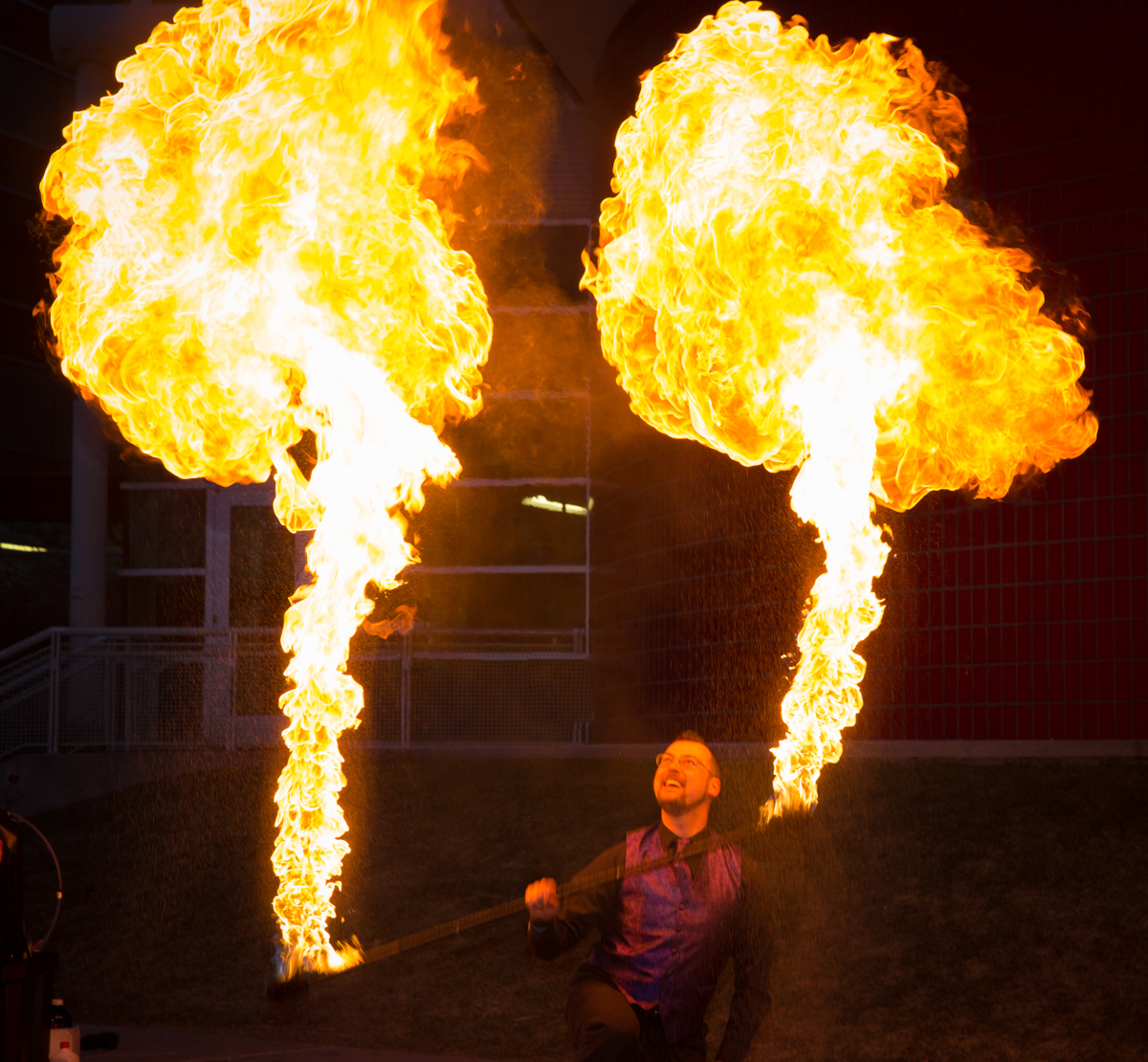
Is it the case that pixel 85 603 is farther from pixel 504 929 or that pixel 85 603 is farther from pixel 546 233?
pixel 504 929

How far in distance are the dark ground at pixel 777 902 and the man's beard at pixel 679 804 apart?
2.25 ft

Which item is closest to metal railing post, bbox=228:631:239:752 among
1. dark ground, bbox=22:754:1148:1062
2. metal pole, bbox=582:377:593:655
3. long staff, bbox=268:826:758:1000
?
dark ground, bbox=22:754:1148:1062

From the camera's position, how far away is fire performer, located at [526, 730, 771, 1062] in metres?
4.31

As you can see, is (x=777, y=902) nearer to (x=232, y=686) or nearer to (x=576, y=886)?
(x=576, y=886)

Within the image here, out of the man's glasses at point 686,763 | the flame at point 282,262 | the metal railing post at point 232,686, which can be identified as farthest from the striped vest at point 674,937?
the metal railing post at point 232,686

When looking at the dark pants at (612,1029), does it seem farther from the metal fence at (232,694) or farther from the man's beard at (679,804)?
the metal fence at (232,694)

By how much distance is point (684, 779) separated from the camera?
4.57 m

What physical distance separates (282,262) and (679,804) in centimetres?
404

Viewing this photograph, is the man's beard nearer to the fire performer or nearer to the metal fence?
the fire performer

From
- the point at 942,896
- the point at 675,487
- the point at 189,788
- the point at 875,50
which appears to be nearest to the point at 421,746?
the point at 189,788

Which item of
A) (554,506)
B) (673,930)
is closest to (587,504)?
(554,506)

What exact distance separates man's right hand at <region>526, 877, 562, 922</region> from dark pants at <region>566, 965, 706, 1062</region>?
242 mm

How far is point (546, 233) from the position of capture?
19.2 meters

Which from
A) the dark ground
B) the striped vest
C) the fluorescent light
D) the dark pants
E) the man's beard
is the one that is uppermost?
the fluorescent light
